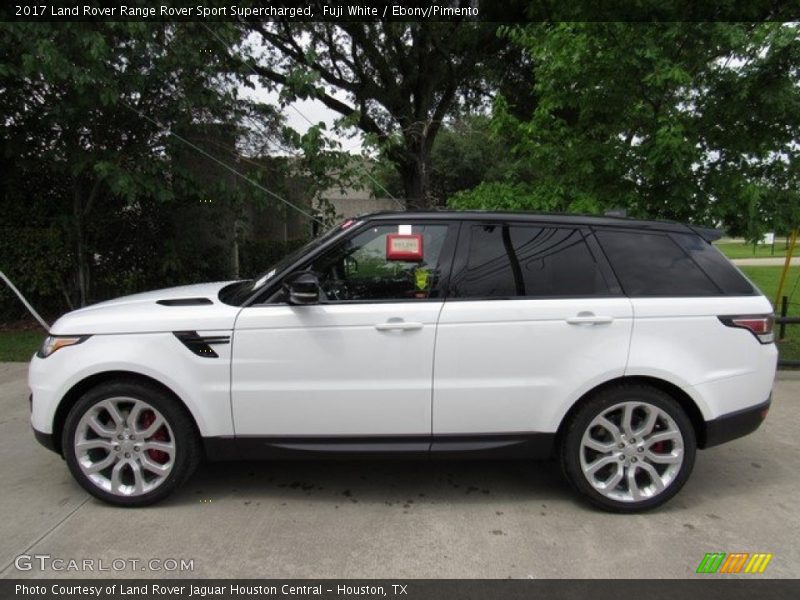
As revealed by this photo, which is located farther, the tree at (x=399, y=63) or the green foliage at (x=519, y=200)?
the tree at (x=399, y=63)

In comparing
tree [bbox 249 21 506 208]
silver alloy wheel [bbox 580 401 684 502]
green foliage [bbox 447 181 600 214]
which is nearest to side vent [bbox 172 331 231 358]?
silver alloy wheel [bbox 580 401 684 502]

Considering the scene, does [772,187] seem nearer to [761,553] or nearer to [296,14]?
[761,553]

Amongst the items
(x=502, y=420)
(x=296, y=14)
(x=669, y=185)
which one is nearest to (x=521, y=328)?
(x=502, y=420)

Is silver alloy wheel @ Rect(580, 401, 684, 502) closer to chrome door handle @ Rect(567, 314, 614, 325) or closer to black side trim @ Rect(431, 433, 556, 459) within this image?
black side trim @ Rect(431, 433, 556, 459)

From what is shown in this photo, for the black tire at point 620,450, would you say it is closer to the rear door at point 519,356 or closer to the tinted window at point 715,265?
the rear door at point 519,356

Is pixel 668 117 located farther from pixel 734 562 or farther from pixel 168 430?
pixel 168 430

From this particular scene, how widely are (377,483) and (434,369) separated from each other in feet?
3.34

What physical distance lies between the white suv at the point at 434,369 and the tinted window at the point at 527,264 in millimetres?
12

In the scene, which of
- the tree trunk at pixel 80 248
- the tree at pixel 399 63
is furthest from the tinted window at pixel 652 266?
the tree at pixel 399 63

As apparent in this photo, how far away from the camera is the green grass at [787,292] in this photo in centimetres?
748

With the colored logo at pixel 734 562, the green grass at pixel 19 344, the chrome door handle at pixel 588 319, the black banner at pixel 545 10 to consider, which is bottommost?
the colored logo at pixel 734 562

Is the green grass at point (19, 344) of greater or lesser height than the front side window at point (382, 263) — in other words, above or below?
below
